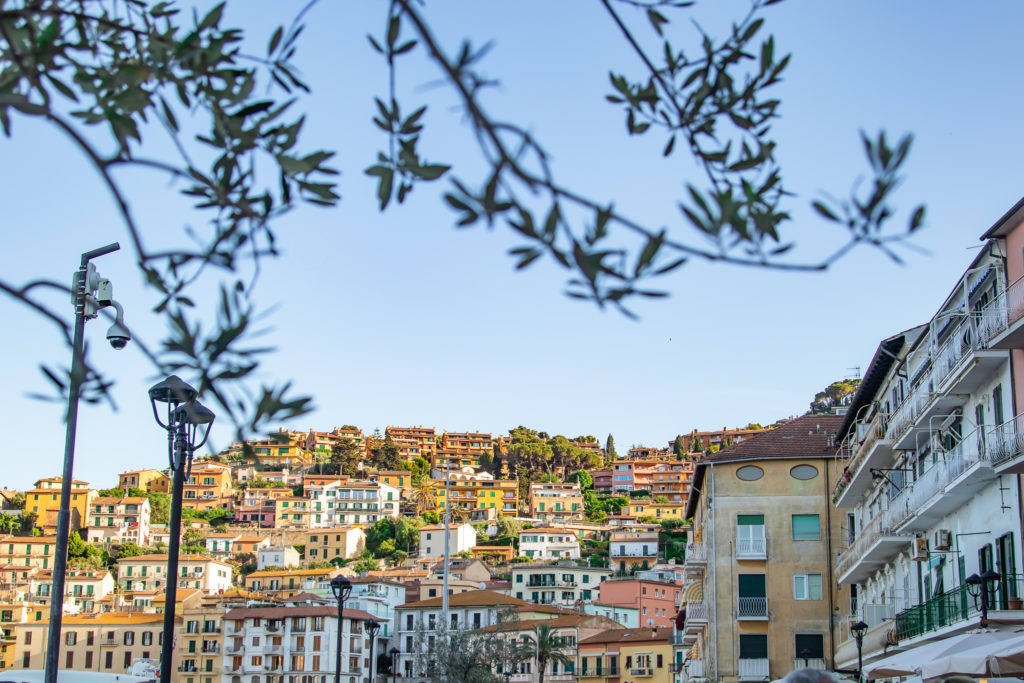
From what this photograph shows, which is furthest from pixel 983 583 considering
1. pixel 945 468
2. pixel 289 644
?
pixel 289 644

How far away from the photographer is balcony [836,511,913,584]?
2984cm

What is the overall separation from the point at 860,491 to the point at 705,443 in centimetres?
15622

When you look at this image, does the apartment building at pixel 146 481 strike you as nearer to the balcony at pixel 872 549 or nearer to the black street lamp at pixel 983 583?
the balcony at pixel 872 549

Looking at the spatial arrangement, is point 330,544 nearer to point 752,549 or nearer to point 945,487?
point 752,549

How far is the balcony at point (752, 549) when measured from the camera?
42.9m

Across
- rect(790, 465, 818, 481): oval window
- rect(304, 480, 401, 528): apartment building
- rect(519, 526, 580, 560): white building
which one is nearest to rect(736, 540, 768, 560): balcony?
rect(790, 465, 818, 481): oval window

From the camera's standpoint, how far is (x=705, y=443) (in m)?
192

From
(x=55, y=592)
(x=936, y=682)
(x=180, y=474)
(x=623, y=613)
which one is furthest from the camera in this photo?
(x=623, y=613)

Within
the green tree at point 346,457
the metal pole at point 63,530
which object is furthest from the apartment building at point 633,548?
the metal pole at point 63,530

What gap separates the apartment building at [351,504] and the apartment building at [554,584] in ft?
143

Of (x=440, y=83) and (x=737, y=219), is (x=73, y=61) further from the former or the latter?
(x=737, y=219)

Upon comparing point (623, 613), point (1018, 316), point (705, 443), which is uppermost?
point (705, 443)

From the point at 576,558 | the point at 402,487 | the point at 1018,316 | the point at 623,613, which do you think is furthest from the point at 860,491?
the point at 402,487

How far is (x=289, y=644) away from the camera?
90.2 metres
